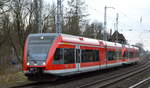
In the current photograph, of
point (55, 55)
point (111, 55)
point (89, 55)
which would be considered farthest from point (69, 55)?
point (111, 55)

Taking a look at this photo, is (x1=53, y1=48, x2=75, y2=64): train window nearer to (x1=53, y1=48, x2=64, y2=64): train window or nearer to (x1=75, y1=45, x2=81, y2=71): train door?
(x1=53, y1=48, x2=64, y2=64): train window

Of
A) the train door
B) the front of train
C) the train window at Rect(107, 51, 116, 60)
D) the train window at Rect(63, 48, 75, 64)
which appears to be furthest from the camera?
the train window at Rect(107, 51, 116, 60)

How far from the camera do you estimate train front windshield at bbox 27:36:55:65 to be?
13.2 meters

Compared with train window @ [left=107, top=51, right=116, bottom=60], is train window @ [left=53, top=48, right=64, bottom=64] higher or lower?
higher

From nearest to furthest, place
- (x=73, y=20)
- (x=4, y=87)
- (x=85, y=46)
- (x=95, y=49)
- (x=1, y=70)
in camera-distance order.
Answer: (x=4, y=87) → (x=85, y=46) → (x=95, y=49) → (x=1, y=70) → (x=73, y=20)

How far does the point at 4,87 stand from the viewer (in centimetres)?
1213

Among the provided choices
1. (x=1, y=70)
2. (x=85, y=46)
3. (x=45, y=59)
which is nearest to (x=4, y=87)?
(x=45, y=59)

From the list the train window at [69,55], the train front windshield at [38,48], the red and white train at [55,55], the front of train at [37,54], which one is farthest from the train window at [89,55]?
the train front windshield at [38,48]

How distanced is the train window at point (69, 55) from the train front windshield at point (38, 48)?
120 centimetres

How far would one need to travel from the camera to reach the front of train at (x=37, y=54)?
13.1 metres

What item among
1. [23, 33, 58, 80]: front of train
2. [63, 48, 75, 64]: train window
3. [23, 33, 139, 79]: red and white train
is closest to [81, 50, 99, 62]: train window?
[23, 33, 139, 79]: red and white train

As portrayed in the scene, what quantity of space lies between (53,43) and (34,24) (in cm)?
1654

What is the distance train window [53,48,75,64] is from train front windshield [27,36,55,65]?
60cm

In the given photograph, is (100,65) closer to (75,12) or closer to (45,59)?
(45,59)
